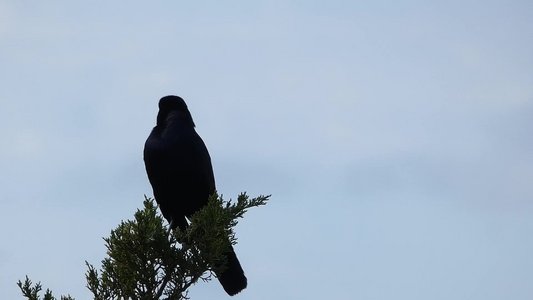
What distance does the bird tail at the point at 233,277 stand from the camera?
6.84 m

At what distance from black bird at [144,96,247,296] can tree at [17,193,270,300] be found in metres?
1.75

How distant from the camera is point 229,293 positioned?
6.82m

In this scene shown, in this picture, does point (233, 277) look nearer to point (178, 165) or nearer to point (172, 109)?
point (178, 165)

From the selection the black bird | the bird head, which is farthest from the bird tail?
the bird head

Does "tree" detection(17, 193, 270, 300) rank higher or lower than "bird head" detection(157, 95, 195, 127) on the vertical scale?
lower

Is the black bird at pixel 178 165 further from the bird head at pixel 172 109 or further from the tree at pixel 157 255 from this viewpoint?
the tree at pixel 157 255

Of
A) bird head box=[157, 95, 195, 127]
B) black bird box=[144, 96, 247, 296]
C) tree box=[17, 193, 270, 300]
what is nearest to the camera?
tree box=[17, 193, 270, 300]

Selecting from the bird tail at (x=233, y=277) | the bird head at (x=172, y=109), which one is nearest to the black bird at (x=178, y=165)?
the bird head at (x=172, y=109)

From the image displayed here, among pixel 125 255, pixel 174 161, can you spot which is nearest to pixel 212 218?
pixel 125 255

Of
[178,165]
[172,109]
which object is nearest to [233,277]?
[178,165]

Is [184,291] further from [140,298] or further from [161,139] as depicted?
[161,139]

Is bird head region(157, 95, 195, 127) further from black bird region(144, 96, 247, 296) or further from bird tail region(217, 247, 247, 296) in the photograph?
bird tail region(217, 247, 247, 296)

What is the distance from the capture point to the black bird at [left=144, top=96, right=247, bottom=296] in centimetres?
742

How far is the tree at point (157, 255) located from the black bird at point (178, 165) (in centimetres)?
175
